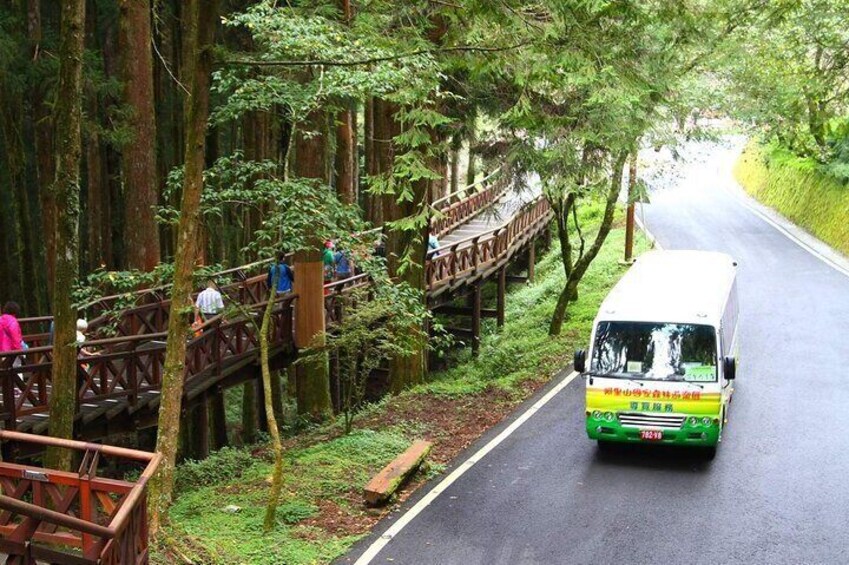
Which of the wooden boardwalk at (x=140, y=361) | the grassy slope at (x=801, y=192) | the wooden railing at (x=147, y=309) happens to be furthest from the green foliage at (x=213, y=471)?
the grassy slope at (x=801, y=192)

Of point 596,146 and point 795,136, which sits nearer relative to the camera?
point 596,146

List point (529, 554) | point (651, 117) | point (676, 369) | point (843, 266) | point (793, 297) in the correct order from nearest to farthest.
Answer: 1. point (529, 554)
2. point (676, 369)
3. point (651, 117)
4. point (793, 297)
5. point (843, 266)

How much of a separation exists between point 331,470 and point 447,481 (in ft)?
5.43

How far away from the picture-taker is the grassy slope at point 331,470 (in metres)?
8.91

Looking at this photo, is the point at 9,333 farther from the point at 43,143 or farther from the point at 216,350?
the point at 43,143

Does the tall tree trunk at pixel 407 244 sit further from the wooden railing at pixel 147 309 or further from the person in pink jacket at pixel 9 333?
the person in pink jacket at pixel 9 333

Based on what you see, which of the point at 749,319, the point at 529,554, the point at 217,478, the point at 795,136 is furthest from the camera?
the point at 795,136

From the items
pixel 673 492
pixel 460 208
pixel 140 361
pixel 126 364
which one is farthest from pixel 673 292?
pixel 460 208

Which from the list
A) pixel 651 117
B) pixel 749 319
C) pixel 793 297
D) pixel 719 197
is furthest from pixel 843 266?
pixel 719 197

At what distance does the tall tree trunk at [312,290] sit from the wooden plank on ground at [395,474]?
14.6 ft

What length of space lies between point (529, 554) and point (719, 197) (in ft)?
121

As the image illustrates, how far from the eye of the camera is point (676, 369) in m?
11.5

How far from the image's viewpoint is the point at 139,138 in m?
14.6

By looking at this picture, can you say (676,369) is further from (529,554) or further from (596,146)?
(596,146)
